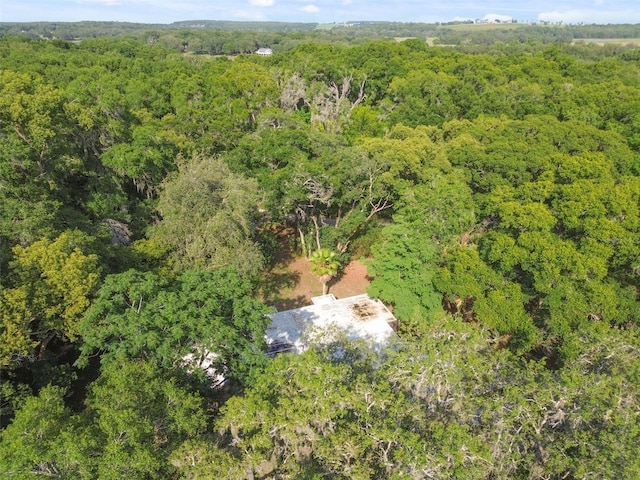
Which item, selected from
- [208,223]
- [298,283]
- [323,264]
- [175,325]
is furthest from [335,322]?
[298,283]

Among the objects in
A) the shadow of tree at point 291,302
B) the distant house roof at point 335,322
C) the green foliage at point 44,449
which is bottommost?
the shadow of tree at point 291,302

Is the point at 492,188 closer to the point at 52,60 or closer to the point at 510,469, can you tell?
the point at 510,469

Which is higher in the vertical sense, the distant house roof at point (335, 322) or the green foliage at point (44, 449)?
the green foliage at point (44, 449)

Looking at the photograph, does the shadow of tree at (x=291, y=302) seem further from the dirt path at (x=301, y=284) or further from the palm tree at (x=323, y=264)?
the palm tree at (x=323, y=264)

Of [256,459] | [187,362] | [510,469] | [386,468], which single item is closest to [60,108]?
[187,362]

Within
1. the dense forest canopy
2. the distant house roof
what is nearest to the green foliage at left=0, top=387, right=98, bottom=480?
the dense forest canopy

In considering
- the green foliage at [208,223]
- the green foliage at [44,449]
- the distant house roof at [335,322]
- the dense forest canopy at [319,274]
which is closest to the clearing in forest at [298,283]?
the dense forest canopy at [319,274]
